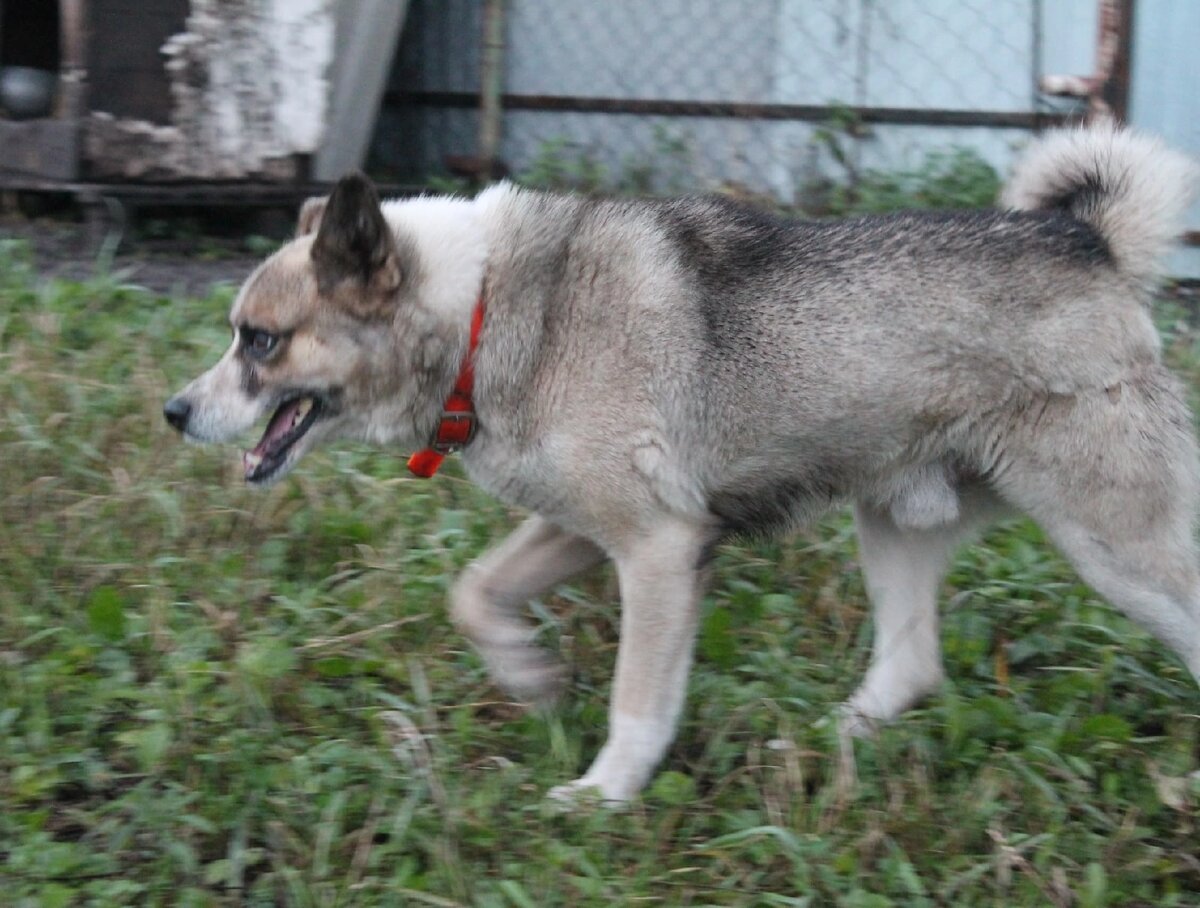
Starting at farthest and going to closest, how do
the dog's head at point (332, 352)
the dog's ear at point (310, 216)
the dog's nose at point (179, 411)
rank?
1. the dog's ear at point (310, 216)
2. the dog's nose at point (179, 411)
3. the dog's head at point (332, 352)

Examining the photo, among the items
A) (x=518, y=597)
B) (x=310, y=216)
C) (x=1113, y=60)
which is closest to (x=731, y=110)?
(x=1113, y=60)

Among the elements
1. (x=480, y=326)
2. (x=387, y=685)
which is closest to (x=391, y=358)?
(x=480, y=326)

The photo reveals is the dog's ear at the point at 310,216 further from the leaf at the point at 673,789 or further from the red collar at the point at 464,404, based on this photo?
the leaf at the point at 673,789

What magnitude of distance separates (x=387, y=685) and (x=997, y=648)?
5.07ft

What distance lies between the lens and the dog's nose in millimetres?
3344

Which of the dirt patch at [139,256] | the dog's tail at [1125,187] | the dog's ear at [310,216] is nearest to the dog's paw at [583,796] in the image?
the dog's ear at [310,216]

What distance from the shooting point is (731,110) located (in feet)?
24.5

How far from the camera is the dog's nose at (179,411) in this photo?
334 cm

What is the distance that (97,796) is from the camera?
303 centimetres

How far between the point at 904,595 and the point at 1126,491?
0.63 metres

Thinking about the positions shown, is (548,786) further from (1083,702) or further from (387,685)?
(1083,702)

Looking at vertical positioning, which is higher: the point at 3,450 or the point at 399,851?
the point at 3,450

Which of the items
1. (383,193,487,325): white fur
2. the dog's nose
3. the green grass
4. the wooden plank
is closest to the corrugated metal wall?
the wooden plank

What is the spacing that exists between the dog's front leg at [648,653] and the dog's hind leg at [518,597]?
27cm
